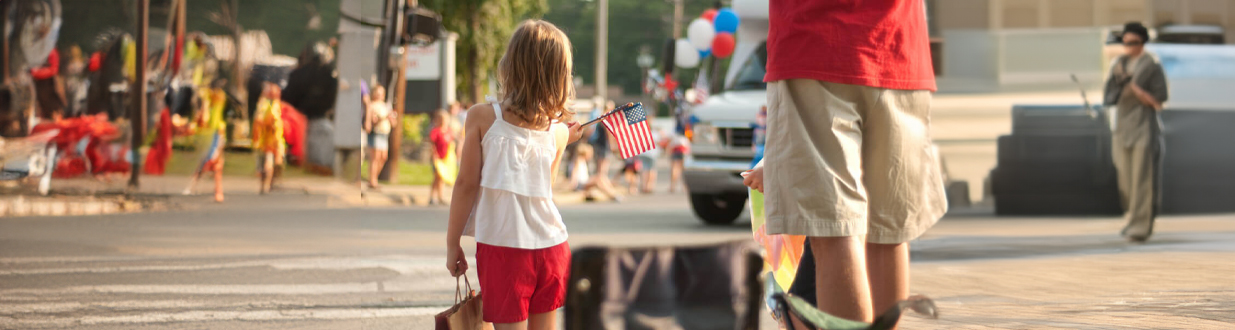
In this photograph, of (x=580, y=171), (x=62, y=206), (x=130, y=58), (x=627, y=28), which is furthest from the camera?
(x=627, y=28)

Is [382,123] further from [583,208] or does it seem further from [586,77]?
[586,77]

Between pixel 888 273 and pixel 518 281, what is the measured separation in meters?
0.97

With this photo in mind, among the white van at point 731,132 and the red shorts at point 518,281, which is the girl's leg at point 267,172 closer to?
the white van at point 731,132

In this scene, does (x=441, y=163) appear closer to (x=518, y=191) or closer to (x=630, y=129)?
(x=630, y=129)

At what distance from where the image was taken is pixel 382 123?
691 inches

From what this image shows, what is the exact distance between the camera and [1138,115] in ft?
29.0

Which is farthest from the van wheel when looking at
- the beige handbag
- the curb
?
the beige handbag

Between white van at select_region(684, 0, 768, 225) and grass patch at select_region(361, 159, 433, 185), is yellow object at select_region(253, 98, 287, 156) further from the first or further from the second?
grass patch at select_region(361, 159, 433, 185)

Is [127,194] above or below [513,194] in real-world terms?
below

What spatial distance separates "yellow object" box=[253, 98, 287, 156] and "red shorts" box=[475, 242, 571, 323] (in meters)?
9.64

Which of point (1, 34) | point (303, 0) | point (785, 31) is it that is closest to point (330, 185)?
point (303, 0)

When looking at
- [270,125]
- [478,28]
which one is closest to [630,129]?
[270,125]

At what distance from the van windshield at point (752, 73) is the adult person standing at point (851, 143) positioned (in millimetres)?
9403

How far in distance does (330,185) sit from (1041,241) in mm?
7678
